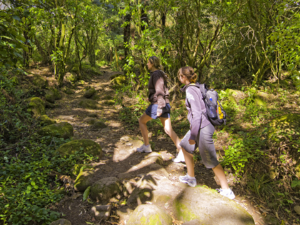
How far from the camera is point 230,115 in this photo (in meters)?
6.48

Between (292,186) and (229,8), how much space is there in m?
5.91

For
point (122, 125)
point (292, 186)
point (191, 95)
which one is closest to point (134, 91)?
point (122, 125)

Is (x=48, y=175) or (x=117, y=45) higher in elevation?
(x=117, y=45)

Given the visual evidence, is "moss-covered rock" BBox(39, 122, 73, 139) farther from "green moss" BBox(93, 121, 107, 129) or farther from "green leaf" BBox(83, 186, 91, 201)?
"green leaf" BBox(83, 186, 91, 201)

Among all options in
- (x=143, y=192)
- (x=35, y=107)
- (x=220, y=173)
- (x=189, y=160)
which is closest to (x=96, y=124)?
(x=35, y=107)

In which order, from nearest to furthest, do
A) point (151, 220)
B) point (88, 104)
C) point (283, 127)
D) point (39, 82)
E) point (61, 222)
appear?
point (151, 220), point (61, 222), point (283, 127), point (88, 104), point (39, 82)

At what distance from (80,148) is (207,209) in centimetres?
298

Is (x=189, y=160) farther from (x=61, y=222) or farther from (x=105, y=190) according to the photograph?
(x=61, y=222)

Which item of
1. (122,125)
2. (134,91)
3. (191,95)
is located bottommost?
(122,125)

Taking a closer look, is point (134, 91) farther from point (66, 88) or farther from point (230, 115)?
point (66, 88)

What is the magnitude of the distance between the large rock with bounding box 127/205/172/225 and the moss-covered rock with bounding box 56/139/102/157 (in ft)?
7.49

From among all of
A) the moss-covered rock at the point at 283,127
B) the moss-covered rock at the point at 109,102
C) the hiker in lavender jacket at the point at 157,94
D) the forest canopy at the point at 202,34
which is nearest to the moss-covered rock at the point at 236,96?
the forest canopy at the point at 202,34

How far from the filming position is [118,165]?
421 centimetres

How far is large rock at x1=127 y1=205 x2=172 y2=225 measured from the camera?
222 cm
